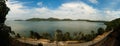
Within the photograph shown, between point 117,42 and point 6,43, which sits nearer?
point 117,42

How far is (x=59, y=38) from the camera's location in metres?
88.9

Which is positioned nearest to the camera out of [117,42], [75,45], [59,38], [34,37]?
[117,42]

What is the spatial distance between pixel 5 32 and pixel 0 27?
0.59m

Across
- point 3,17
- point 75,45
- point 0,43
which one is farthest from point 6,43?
point 75,45

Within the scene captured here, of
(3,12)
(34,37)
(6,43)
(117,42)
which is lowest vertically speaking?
(34,37)

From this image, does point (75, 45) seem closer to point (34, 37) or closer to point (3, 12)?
point (34, 37)

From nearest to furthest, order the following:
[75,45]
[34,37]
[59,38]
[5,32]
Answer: [5,32] → [75,45] → [59,38] → [34,37]

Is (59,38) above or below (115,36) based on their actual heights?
below

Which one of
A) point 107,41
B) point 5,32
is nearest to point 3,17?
point 5,32

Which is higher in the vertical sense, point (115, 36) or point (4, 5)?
point (4, 5)

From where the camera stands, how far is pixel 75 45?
223 feet

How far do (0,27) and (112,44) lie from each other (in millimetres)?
9088

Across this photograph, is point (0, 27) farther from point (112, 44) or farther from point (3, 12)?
point (112, 44)

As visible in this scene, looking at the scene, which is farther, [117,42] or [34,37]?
[34,37]
